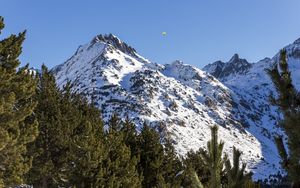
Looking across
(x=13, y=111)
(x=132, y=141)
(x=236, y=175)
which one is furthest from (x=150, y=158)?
(x=236, y=175)

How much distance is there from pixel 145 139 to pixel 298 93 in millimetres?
27252

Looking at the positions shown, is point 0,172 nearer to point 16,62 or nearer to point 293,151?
point 16,62

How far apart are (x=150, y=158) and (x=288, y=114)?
26.7 metres

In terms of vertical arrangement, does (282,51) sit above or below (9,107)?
below

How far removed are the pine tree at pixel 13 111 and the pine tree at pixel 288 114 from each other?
1561cm

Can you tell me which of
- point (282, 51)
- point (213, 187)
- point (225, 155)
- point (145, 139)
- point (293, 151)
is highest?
point (145, 139)

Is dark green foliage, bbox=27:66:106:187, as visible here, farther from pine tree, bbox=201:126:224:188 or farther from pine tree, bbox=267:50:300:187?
pine tree, bbox=201:126:224:188

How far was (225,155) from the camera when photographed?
634 centimetres

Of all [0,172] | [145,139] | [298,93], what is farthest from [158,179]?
[298,93]

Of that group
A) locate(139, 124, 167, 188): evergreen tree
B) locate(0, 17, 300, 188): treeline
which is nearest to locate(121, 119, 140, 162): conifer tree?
locate(0, 17, 300, 188): treeline

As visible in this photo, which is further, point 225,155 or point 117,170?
point 117,170

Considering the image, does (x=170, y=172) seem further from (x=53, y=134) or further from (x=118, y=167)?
(x=53, y=134)

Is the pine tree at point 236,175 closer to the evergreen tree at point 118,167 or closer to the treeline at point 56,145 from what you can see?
the treeline at point 56,145

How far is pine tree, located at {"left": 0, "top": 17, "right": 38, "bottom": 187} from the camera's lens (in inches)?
875
